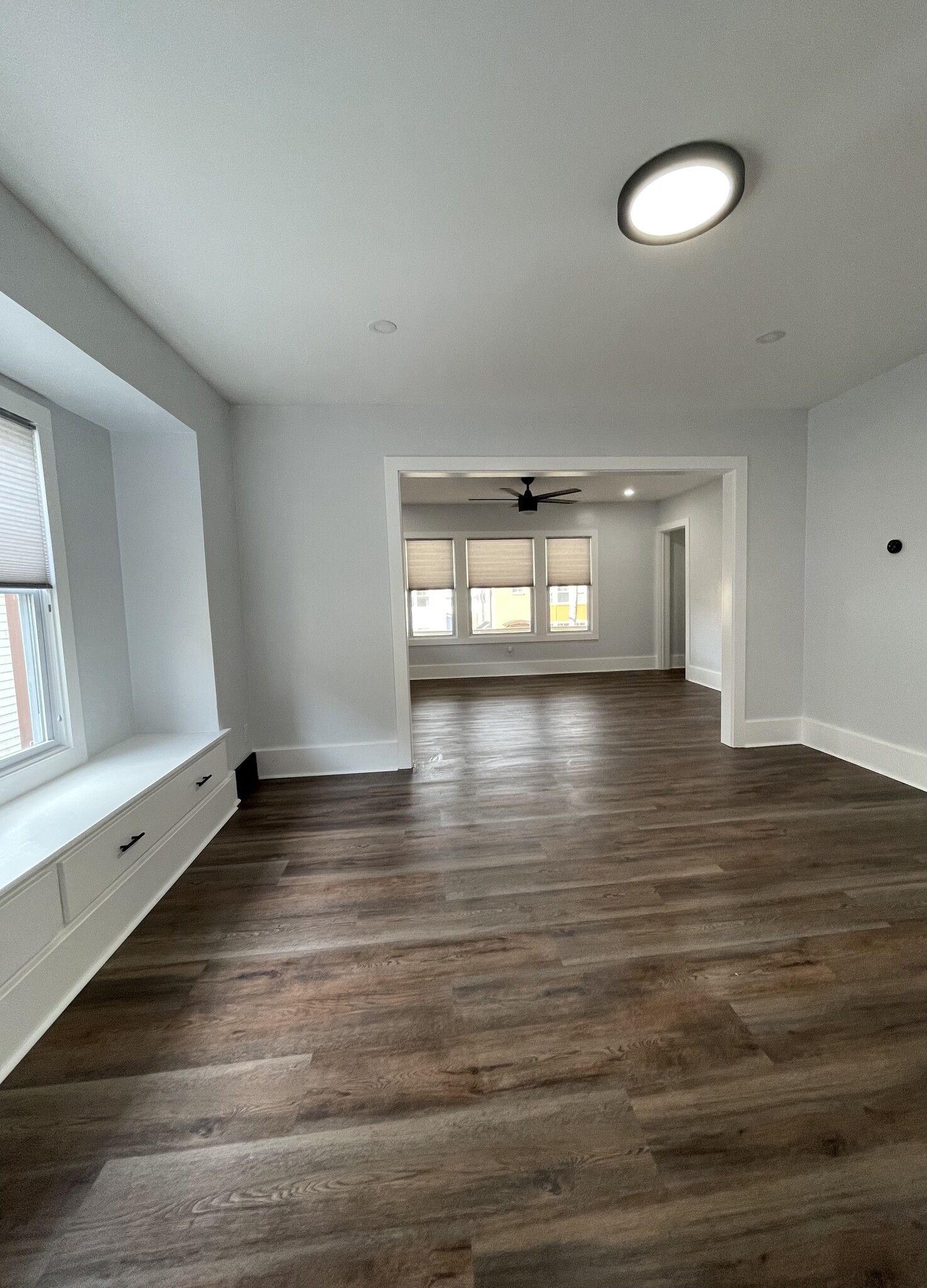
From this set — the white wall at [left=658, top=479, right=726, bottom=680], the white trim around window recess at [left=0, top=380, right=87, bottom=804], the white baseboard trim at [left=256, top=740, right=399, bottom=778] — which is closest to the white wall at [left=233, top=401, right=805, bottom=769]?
the white baseboard trim at [left=256, top=740, right=399, bottom=778]

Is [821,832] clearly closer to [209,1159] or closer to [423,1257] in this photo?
[423,1257]

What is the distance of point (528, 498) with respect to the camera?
5.80 metres

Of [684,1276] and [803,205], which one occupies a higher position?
[803,205]

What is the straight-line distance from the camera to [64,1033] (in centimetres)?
145

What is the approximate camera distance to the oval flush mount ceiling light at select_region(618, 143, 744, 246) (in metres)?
1.39

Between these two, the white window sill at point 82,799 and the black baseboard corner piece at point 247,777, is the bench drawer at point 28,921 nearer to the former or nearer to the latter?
the white window sill at point 82,799

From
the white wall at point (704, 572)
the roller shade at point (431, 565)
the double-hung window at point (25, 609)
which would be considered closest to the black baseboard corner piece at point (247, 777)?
the double-hung window at point (25, 609)

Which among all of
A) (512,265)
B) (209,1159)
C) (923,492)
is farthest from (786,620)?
(209,1159)

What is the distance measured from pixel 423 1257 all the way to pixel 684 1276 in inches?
19.7

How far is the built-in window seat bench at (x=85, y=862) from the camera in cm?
140

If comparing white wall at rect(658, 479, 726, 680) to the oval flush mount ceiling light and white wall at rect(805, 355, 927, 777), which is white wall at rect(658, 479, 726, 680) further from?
the oval flush mount ceiling light

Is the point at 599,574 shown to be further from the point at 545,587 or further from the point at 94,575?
the point at 94,575

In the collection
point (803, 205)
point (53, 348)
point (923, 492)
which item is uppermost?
point (803, 205)

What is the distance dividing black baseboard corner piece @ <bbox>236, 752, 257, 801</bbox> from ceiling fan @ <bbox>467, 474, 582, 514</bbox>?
396 centimetres
